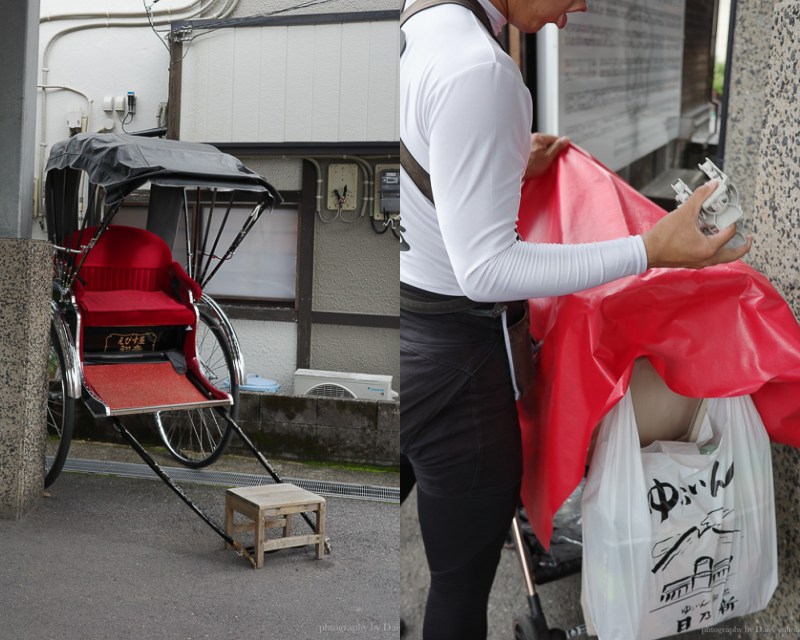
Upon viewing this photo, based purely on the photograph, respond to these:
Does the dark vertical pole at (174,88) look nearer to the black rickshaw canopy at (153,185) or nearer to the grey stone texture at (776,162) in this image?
the black rickshaw canopy at (153,185)

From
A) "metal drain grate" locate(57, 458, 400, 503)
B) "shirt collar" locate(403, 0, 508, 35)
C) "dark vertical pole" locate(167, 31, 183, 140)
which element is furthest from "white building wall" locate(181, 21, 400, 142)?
"metal drain grate" locate(57, 458, 400, 503)

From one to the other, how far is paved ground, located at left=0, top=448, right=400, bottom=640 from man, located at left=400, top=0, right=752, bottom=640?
11 cm

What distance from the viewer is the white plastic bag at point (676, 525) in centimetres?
119

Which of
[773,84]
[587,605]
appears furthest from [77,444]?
[773,84]

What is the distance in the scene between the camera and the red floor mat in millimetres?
1133

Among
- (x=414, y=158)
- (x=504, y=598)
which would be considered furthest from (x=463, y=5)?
(x=504, y=598)

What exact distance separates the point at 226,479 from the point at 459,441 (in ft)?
1.49

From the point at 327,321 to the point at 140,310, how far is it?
0.32 m

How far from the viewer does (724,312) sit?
120 centimetres

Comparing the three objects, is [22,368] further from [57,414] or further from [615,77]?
[615,77]

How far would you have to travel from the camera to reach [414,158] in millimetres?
839

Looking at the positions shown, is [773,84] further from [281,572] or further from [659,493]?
[281,572]

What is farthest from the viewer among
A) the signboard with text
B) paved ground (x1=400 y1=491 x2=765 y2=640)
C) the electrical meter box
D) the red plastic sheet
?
the signboard with text

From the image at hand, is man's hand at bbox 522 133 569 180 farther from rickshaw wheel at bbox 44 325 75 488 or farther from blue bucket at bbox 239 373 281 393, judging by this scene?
rickshaw wheel at bbox 44 325 75 488
